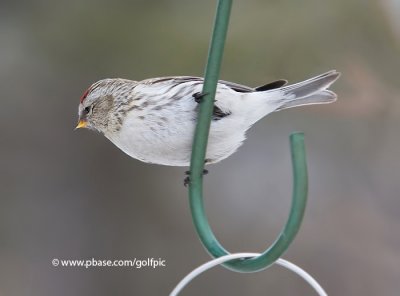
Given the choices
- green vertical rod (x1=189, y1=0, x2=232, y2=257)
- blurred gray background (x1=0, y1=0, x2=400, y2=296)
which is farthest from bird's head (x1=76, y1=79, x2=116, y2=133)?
blurred gray background (x1=0, y1=0, x2=400, y2=296)

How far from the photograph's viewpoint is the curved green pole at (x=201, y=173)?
1.06 meters

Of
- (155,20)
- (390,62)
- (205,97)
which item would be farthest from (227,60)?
(205,97)

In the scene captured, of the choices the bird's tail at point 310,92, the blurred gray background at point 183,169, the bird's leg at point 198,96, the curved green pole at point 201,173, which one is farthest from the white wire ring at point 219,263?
the blurred gray background at point 183,169

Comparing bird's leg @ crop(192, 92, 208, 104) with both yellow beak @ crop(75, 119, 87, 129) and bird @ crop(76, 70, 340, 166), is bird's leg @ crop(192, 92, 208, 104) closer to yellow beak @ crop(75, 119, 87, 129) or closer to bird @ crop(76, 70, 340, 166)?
bird @ crop(76, 70, 340, 166)

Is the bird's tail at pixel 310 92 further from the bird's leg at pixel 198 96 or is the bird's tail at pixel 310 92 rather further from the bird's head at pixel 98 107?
the bird's head at pixel 98 107

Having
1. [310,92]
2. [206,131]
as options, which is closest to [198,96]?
[206,131]

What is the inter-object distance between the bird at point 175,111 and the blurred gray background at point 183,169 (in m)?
1.06

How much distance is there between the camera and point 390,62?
2707mm

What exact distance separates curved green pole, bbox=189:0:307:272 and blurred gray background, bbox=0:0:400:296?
51.3 inches

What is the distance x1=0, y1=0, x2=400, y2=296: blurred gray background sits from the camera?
102 inches

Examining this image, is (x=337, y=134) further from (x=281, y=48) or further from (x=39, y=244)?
(x=39, y=244)

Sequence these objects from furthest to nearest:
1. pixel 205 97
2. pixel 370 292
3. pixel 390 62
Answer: pixel 390 62, pixel 370 292, pixel 205 97

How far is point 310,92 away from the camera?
151 centimetres

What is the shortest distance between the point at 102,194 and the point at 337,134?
2.43 feet
